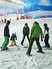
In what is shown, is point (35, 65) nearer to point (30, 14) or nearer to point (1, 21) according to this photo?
point (30, 14)

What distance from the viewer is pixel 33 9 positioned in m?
3.72

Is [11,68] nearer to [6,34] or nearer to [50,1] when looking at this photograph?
[50,1]

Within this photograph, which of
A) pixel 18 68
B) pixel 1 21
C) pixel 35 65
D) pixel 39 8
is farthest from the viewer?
pixel 1 21

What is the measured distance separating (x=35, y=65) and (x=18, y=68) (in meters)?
0.59

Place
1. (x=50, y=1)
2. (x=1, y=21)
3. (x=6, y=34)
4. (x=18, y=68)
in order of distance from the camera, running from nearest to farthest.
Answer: (x=50, y=1), (x=18, y=68), (x=6, y=34), (x=1, y=21)

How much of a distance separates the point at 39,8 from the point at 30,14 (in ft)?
0.67

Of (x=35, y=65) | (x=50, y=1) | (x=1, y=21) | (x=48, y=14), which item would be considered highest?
(x=50, y=1)

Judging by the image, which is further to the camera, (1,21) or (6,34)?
(1,21)

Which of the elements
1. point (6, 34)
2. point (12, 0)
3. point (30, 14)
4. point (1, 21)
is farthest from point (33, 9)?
point (1, 21)

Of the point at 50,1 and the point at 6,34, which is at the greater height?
the point at 50,1

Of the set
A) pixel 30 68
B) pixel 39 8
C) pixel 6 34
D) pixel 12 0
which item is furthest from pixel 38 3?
pixel 12 0

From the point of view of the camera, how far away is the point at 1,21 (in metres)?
31.8

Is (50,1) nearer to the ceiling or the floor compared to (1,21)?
nearer to the ceiling

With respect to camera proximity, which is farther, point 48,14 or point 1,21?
point 1,21
